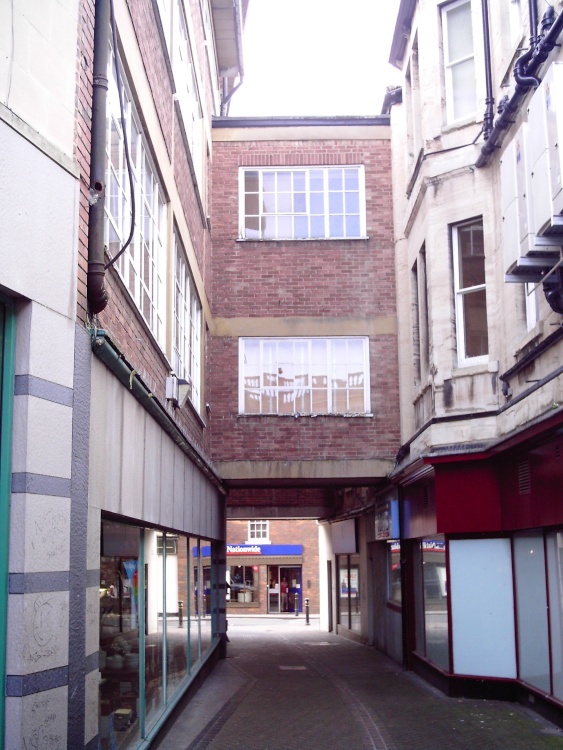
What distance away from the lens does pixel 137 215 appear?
8992 mm

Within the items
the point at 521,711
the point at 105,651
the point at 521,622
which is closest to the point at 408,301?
the point at 521,622

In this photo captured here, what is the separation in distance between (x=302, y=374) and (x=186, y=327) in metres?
4.64

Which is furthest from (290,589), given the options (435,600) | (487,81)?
(487,81)

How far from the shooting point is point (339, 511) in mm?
26812

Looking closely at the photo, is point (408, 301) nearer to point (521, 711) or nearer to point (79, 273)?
point (521, 711)

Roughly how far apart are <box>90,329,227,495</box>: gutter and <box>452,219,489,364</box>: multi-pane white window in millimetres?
4154

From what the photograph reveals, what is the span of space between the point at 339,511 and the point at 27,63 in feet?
72.7

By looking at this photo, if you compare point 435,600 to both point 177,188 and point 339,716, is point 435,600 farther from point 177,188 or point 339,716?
point 177,188

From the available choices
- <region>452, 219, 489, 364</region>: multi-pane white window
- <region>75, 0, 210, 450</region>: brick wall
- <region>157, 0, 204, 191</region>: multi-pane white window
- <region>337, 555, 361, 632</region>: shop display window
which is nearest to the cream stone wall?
<region>75, 0, 210, 450</region>: brick wall

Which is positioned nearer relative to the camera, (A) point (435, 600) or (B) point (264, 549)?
(A) point (435, 600)

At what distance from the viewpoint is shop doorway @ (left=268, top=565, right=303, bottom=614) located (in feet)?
142

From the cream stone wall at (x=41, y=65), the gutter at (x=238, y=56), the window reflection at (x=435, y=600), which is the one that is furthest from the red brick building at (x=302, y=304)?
the cream stone wall at (x=41, y=65)

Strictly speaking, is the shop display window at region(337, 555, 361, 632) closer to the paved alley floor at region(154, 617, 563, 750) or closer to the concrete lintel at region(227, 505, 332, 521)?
the concrete lintel at region(227, 505, 332, 521)

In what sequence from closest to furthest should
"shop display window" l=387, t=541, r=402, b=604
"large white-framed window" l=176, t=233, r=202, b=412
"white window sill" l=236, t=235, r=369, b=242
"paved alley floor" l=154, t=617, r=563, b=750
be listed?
"paved alley floor" l=154, t=617, r=563, b=750 < "large white-framed window" l=176, t=233, r=202, b=412 < "shop display window" l=387, t=541, r=402, b=604 < "white window sill" l=236, t=235, r=369, b=242
